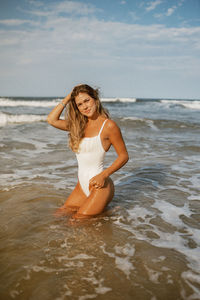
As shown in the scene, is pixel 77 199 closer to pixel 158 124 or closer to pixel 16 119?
pixel 158 124

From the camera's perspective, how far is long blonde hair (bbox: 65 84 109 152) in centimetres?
354

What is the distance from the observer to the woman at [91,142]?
3430mm

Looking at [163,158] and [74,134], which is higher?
[74,134]

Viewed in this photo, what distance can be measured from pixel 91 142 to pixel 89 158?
0.25 meters

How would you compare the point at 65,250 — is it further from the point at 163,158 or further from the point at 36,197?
the point at 163,158

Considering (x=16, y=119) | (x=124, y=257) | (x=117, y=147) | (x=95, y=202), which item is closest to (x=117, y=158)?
(x=117, y=147)

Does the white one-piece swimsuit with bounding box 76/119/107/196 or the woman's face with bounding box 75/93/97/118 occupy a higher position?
the woman's face with bounding box 75/93/97/118

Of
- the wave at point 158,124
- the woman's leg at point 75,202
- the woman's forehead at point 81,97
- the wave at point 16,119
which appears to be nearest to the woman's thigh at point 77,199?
the woman's leg at point 75,202

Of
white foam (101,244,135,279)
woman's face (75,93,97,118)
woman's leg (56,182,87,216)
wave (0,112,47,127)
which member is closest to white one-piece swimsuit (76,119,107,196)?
woman's leg (56,182,87,216)

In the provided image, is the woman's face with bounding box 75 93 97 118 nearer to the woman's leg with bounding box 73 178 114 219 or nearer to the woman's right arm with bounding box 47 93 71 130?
the woman's right arm with bounding box 47 93 71 130

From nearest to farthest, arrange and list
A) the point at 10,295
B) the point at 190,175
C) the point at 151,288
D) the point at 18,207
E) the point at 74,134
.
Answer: the point at 10,295, the point at 151,288, the point at 74,134, the point at 18,207, the point at 190,175

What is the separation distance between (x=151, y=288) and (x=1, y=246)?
66.8 inches

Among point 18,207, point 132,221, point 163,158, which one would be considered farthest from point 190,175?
point 18,207

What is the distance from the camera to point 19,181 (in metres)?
5.24
